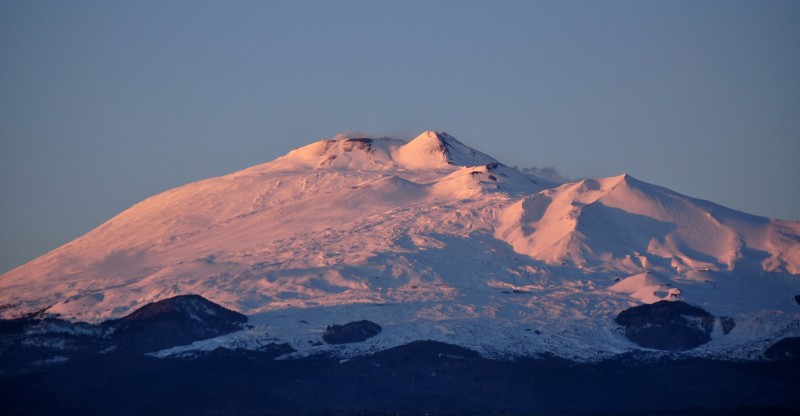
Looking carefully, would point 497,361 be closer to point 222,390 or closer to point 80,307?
point 222,390

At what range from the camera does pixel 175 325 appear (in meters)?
119

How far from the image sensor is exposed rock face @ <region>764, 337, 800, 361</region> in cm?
11488

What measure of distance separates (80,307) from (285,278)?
20112 mm

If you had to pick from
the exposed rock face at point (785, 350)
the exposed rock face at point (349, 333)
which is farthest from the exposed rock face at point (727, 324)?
the exposed rock face at point (349, 333)

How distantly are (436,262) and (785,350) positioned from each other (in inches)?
1406

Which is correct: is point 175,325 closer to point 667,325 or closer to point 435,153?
point 667,325

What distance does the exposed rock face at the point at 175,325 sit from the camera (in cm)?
11850

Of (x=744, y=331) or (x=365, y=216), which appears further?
(x=365, y=216)

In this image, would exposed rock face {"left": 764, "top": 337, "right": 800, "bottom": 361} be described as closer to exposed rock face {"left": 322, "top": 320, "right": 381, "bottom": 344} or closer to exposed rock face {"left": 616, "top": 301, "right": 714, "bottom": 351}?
exposed rock face {"left": 616, "top": 301, "right": 714, "bottom": 351}

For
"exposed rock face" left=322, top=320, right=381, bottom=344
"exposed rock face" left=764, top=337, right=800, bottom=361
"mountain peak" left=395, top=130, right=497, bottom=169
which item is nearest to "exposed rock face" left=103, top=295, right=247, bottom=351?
"exposed rock face" left=322, top=320, right=381, bottom=344

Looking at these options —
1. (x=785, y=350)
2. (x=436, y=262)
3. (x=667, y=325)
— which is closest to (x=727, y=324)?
(x=667, y=325)

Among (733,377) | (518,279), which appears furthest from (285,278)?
(733,377)

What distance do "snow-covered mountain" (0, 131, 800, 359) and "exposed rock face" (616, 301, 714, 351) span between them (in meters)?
1.13

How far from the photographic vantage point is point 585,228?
13812 centimetres
